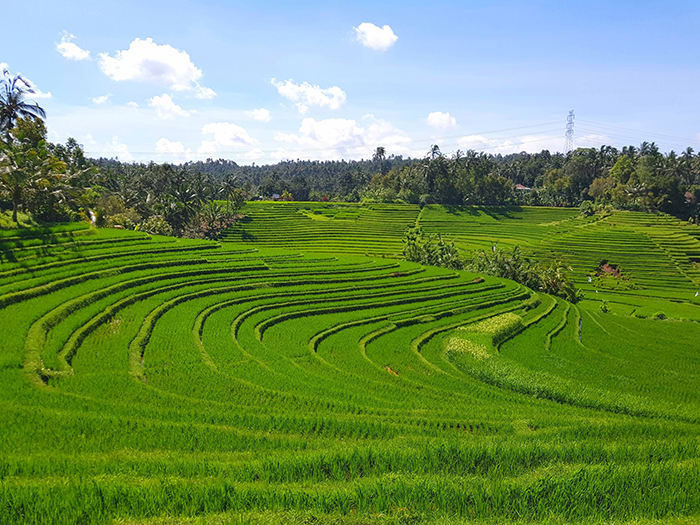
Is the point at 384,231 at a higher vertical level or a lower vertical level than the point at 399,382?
higher

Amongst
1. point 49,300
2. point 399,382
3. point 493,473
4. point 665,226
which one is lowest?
point 399,382

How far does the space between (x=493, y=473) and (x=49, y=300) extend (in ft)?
60.0

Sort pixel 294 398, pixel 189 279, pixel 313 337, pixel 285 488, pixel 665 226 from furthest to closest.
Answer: pixel 665 226
pixel 189 279
pixel 313 337
pixel 294 398
pixel 285 488

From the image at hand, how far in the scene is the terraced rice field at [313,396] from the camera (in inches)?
246

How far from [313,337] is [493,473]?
46.9 feet

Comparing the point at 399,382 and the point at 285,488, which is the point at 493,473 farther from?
the point at 399,382

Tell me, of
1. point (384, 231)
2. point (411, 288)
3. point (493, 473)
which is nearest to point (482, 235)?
point (384, 231)

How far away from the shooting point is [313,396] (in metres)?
12.6

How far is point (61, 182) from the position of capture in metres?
31.5

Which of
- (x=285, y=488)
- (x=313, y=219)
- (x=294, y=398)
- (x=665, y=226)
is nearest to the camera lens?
(x=285, y=488)

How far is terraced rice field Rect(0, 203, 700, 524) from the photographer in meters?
6.25

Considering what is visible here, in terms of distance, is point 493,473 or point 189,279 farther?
point 189,279

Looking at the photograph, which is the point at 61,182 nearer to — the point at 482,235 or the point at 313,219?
the point at 313,219

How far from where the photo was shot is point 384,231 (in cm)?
7225
